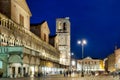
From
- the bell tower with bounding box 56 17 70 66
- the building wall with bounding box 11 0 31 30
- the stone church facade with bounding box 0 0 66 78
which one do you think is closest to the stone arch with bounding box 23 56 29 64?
the stone church facade with bounding box 0 0 66 78

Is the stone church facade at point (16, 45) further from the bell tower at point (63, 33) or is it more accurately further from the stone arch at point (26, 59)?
the bell tower at point (63, 33)

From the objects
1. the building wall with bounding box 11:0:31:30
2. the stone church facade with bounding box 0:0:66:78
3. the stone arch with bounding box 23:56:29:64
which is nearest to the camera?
the stone church facade with bounding box 0:0:66:78

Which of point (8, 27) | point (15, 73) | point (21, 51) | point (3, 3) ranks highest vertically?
point (3, 3)

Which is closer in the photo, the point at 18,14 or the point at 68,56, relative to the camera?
the point at 18,14

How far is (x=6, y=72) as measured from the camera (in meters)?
58.8

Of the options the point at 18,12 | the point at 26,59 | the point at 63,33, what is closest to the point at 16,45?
the point at 26,59

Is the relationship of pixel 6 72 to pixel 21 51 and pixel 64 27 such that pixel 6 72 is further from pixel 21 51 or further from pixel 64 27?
pixel 64 27

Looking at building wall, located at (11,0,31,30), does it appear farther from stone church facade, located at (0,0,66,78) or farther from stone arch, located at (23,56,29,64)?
stone arch, located at (23,56,29,64)

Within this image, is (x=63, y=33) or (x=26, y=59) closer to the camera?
(x=26, y=59)

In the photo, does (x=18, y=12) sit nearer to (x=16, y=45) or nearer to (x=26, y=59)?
(x=16, y=45)

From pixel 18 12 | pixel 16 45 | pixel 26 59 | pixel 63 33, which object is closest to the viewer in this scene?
pixel 26 59

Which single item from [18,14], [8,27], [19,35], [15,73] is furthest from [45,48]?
[15,73]

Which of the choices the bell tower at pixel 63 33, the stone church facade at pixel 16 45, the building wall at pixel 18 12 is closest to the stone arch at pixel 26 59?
the stone church facade at pixel 16 45

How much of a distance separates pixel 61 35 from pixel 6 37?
131 m
